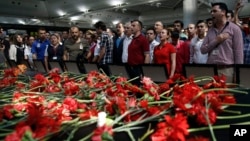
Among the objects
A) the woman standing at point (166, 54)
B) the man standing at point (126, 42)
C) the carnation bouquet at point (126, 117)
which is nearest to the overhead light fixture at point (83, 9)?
the man standing at point (126, 42)

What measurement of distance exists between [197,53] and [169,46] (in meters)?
0.56

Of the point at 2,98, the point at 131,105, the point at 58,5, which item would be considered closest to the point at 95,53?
the point at 2,98

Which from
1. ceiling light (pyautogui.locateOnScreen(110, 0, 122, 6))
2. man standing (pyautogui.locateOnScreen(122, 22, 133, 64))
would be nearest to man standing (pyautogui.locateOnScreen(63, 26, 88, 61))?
man standing (pyautogui.locateOnScreen(122, 22, 133, 64))

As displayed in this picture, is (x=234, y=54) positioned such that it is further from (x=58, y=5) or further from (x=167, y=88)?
(x=58, y=5)

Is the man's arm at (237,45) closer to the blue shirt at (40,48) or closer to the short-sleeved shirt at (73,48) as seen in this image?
the short-sleeved shirt at (73,48)

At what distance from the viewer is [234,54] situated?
2553 millimetres

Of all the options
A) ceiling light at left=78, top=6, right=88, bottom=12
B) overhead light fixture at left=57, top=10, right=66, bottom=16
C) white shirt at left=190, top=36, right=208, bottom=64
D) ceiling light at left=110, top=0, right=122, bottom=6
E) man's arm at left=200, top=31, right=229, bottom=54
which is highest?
ceiling light at left=110, top=0, right=122, bottom=6

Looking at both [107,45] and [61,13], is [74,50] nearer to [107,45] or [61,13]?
[107,45]

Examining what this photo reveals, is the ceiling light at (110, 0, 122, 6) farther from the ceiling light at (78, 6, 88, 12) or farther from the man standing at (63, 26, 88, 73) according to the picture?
the man standing at (63, 26, 88, 73)

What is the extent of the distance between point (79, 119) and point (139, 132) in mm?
182

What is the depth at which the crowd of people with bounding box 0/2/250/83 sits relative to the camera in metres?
2.54

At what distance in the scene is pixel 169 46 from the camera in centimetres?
323

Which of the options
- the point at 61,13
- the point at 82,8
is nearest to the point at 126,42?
the point at 82,8

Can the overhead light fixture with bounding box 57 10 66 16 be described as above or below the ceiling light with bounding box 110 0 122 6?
below
